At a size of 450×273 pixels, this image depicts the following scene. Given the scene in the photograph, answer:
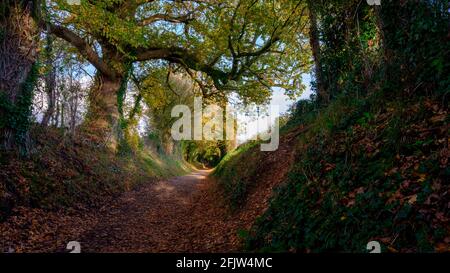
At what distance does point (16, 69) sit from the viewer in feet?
31.1

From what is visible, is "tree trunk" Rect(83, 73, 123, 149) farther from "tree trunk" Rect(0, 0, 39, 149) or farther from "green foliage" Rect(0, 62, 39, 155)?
"tree trunk" Rect(0, 0, 39, 149)

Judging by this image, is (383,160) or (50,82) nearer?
(383,160)

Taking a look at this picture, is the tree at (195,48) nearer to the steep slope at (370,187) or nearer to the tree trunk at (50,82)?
the tree trunk at (50,82)

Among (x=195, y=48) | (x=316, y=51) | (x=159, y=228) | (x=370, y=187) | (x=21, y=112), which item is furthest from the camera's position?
(x=195, y=48)

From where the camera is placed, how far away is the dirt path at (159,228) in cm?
664

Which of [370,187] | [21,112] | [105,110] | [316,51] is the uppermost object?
[316,51]

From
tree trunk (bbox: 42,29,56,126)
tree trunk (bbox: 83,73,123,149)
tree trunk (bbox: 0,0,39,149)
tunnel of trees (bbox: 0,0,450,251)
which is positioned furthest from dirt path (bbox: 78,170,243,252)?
A: tree trunk (bbox: 83,73,123,149)

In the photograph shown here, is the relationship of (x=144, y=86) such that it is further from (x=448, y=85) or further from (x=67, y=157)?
(x=448, y=85)

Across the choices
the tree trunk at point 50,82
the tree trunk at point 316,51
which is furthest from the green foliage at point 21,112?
the tree trunk at point 316,51

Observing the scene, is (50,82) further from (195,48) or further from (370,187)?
(370,187)

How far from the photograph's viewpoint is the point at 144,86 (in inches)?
839

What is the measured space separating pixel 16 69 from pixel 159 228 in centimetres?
745

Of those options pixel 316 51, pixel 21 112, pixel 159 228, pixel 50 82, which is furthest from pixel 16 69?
pixel 316 51

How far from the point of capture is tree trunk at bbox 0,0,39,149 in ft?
29.7
